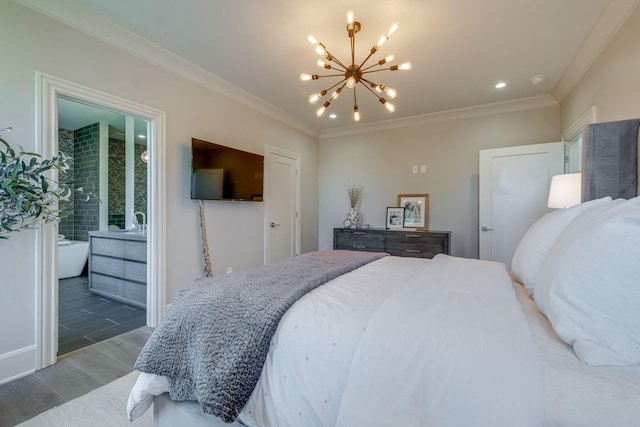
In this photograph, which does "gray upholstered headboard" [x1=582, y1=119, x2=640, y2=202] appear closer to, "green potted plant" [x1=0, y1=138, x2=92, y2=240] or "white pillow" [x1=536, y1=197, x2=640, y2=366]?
"white pillow" [x1=536, y1=197, x2=640, y2=366]

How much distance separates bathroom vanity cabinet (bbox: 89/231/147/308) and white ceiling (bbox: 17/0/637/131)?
2054 mm

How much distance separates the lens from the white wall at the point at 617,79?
6.20 ft

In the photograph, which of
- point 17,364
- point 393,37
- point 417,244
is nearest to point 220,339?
point 17,364

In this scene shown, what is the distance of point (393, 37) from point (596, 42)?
5.62 feet

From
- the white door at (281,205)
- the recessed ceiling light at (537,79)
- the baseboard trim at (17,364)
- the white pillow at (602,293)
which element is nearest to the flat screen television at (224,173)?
the white door at (281,205)

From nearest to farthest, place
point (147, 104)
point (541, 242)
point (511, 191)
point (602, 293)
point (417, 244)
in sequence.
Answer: point (602, 293) → point (541, 242) → point (147, 104) → point (511, 191) → point (417, 244)

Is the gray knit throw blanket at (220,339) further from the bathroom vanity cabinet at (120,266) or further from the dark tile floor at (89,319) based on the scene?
the bathroom vanity cabinet at (120,266)

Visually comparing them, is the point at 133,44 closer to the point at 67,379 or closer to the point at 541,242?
the point at 67,379

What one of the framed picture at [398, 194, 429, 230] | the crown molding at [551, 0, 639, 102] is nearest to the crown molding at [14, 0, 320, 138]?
the framed picture at [398, 194, 429, 230]

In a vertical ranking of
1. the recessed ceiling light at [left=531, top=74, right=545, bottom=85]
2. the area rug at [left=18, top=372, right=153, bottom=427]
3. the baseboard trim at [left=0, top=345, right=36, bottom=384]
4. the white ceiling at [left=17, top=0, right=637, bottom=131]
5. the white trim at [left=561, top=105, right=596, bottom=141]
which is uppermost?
the white ceiling at [left=17, top=0, right=637, bottom=131]

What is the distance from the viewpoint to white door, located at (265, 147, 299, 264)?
4.15 m

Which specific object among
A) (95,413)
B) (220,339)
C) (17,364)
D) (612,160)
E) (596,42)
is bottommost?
(95,413)

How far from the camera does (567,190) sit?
91.2 inches

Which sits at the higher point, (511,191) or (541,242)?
(511,191)
